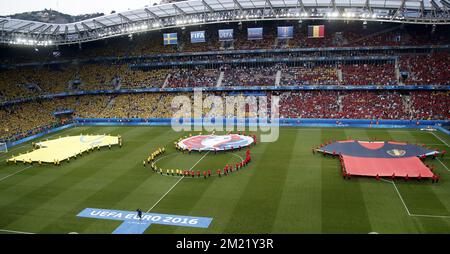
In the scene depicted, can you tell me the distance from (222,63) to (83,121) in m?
26.2

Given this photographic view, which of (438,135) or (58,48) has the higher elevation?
(58,48)

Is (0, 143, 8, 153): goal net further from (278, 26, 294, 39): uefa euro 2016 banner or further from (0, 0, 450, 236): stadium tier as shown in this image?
(278, 26, 294, 39): uefa euro 2016 banner

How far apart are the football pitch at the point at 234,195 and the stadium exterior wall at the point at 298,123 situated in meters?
8.13

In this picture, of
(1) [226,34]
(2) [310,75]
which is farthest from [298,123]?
(1) [226,34]

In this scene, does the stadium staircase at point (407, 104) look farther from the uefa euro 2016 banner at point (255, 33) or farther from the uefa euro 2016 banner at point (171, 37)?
the uefa euro 2016 banner at point (171, 37)

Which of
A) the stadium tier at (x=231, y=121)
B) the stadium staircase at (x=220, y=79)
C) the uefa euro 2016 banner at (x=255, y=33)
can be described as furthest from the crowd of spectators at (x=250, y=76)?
the uefa euro 2016 banner at (x=255, y=33)

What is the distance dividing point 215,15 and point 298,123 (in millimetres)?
23300

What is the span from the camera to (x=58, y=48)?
69938 mm

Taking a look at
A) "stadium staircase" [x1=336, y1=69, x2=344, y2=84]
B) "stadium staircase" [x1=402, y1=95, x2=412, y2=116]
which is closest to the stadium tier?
"stadium staircase" [x1=336, y1=69, x2=344, y2=84]

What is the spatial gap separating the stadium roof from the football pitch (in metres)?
21.8

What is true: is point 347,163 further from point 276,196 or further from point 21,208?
point 21,208

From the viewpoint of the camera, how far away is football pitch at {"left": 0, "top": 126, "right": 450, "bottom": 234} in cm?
2206

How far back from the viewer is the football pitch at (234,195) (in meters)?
22.1
